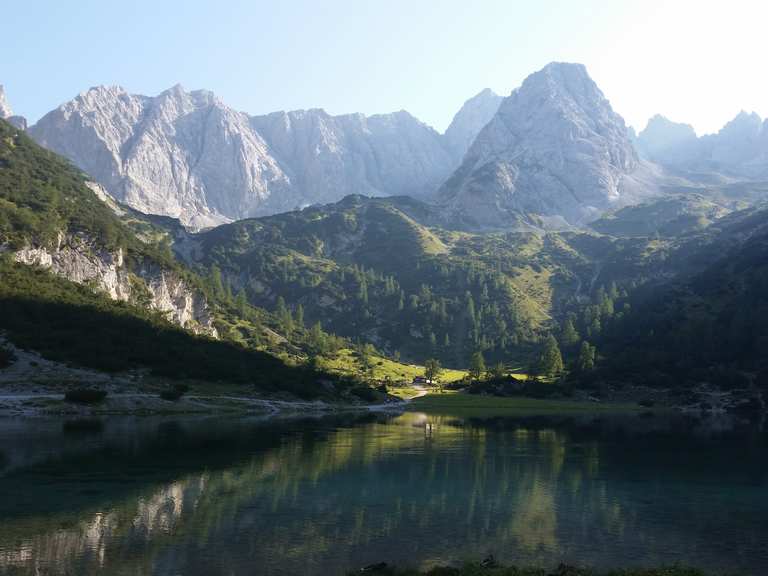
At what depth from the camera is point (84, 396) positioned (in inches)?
4205

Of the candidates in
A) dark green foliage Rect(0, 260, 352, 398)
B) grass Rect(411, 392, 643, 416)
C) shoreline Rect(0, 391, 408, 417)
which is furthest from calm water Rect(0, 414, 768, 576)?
grass Rect(411, 392, 643, 416)

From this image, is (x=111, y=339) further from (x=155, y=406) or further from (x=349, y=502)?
(x=349, y=502)

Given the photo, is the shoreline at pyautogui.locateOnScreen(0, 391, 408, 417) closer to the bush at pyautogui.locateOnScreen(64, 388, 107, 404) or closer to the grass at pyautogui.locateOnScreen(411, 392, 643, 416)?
the bush at pyautogui.locateOnScreen(64, 388, 107, 404)

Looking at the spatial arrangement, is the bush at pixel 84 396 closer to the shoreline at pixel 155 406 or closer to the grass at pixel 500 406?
the shoreline at pixel 155 406

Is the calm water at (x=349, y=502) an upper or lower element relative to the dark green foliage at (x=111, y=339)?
lower

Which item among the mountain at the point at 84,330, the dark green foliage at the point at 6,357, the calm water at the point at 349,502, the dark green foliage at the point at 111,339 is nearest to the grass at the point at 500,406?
the mountain at the point at 84,330

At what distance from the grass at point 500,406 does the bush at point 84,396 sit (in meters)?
84.1

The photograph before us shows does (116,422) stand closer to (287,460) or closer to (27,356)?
(27,356)

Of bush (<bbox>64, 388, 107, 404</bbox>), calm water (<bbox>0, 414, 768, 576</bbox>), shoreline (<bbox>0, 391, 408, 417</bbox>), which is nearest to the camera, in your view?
calm water (<bbox>0, 414, 768, 576</bbox>)

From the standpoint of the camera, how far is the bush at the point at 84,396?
348 feet

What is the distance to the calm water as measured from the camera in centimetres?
3381

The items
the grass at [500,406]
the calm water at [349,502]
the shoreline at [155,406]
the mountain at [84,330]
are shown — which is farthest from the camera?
the grass at [500,406]

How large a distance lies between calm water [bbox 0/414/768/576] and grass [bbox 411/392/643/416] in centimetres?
7474

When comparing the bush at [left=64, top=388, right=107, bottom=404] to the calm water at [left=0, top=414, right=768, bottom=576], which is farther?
the bush at [left=64, top=388, right=107, bottom=404]
